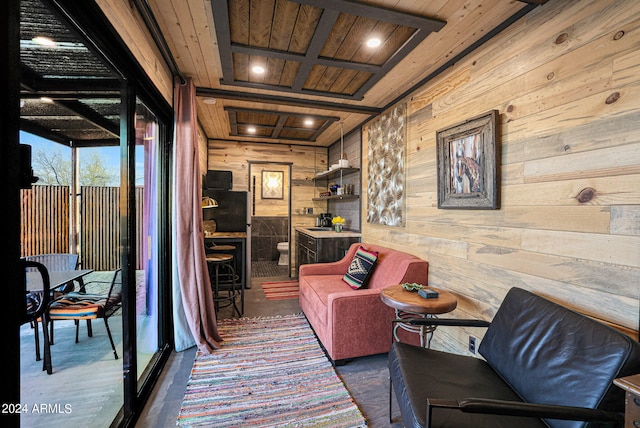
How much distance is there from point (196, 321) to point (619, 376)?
106 inches

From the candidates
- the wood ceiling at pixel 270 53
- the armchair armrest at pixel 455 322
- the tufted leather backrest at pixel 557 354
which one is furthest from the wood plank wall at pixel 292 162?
the tufted leather backrest at pixel 557 354

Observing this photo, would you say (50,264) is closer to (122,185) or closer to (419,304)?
(122,185)

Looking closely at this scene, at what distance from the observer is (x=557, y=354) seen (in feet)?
3.97

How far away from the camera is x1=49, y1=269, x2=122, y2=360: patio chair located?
1.92 meters

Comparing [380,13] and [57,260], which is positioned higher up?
[380,13]

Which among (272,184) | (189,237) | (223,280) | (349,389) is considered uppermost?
(272,184)

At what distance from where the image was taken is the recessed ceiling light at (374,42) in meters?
2.11

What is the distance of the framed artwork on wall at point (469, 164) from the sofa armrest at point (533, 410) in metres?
1.22

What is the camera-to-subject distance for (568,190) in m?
1.49

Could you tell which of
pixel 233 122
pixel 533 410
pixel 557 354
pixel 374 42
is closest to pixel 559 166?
pixel 557 354

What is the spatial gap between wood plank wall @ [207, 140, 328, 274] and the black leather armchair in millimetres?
4015

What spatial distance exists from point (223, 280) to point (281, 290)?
894 millimetres

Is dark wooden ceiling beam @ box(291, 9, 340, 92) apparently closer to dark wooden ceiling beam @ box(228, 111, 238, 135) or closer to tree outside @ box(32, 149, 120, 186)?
dark wooden ceiling beam @ box(228, 111, 238, 135)

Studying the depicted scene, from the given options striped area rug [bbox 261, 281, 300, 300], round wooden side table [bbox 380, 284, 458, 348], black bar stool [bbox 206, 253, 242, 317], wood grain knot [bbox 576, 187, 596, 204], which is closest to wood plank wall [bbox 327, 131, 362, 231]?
striped area rug [bbox 261, 281, 300, 300]
